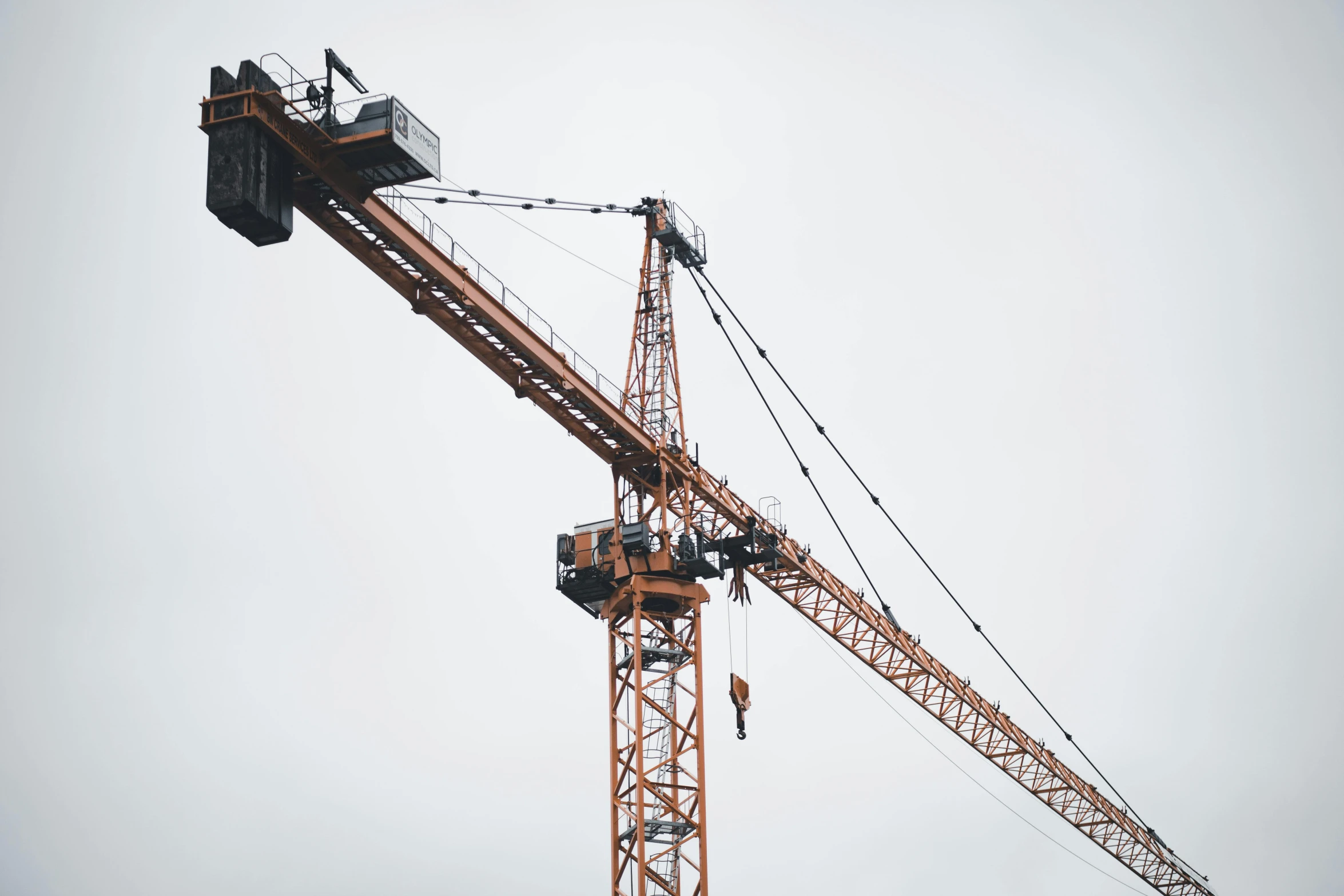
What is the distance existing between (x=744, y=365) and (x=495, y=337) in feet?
69.1

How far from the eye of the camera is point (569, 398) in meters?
58.2

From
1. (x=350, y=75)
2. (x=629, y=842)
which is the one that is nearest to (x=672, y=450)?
(x=629, y=842)

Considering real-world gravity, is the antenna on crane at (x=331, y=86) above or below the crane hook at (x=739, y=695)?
above

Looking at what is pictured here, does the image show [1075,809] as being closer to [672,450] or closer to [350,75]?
[672,450]

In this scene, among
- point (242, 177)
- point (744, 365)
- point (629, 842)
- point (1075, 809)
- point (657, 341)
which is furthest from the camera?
point (1075, 809)

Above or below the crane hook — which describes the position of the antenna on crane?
above

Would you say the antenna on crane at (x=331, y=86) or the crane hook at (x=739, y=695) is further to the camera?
the crane hook at (x=739, y=695)

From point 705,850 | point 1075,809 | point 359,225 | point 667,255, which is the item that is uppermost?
point 667,255

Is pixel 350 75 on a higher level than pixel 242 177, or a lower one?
higher

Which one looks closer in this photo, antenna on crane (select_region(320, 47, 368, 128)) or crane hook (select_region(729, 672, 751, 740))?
antenna on crane (select_region(320, 47, 368, 128))

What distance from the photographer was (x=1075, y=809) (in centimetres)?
8831

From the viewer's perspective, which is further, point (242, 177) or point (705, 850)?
point (705, 850)

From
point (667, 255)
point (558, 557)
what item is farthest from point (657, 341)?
point (558, 557)

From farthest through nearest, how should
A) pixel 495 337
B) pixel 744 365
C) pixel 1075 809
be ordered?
pixel 1075 809 → pixel 744 365 → pixel 495 337
